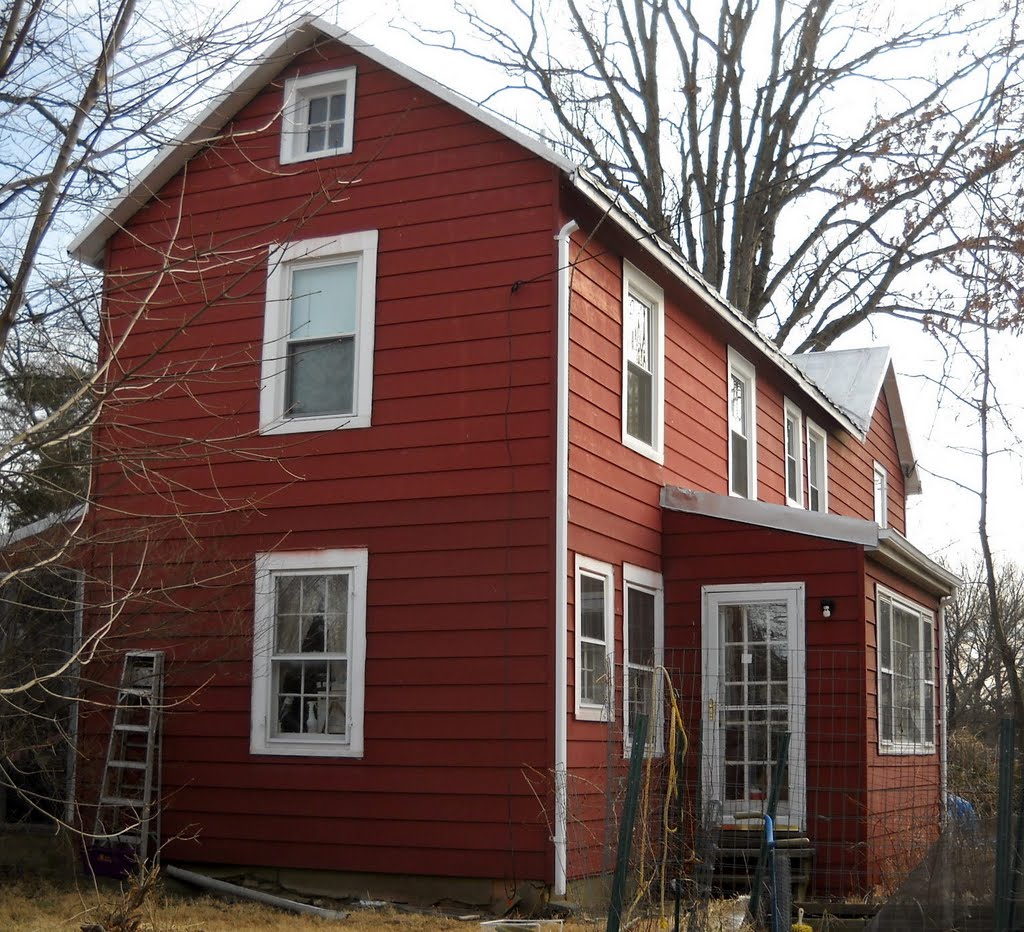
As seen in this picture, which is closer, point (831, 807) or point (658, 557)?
point (831, 807)

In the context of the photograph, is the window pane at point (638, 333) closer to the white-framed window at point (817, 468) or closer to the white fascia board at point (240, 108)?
the white fascia board at point (240, 108)

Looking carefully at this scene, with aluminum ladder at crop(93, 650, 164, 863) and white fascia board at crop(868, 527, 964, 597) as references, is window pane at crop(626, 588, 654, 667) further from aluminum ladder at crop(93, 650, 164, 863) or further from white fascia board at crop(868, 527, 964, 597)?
aluminum ladder at crop(93, 650, 164, 863)

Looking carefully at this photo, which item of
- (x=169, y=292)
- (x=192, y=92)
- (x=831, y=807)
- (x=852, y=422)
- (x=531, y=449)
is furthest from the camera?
(x=852, y=422)

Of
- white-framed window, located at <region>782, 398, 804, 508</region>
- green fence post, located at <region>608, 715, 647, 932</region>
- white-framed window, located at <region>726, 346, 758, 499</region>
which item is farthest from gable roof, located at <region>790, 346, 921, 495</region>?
green fence post, located at <region>608, 715, 647, 932</region>

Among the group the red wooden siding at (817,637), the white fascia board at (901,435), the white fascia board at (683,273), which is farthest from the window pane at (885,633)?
the white fascia board at (901,435)

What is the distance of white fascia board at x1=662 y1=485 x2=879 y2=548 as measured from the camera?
38.5 ft

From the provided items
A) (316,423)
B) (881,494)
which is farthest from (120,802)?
(881,494)

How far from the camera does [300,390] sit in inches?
471

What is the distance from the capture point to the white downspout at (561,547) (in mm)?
10000

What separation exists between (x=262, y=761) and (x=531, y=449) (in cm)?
344

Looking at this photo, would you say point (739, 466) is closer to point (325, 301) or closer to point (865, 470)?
point (325, 301)

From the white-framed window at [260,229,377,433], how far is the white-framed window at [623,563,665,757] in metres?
2.82

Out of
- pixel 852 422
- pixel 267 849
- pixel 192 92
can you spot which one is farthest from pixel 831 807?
pixel 852 422

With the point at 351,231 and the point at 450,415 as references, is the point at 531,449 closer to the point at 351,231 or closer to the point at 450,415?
the point at 450,415
